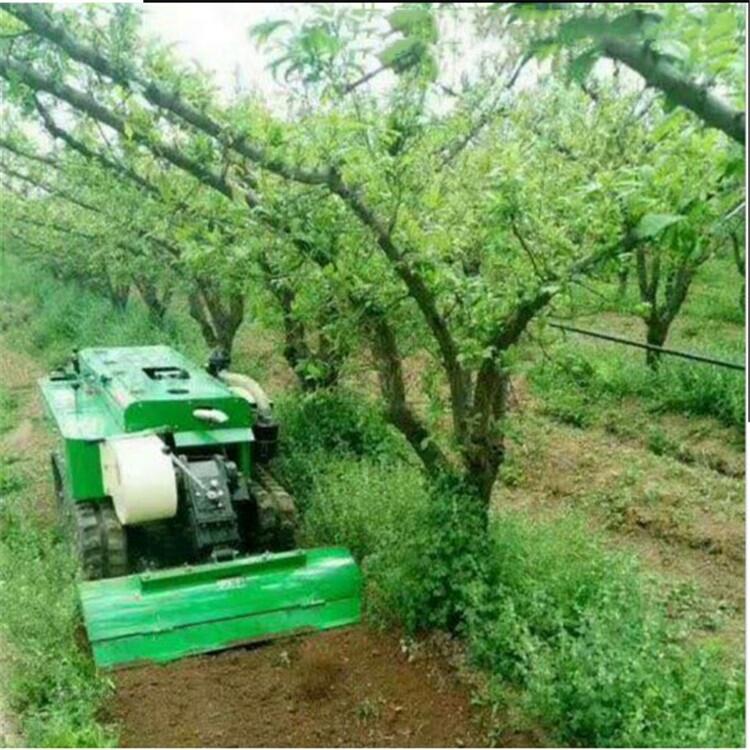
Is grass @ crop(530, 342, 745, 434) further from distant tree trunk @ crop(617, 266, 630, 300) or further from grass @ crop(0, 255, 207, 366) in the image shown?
grass @ crop(0, 255, 207, 366)

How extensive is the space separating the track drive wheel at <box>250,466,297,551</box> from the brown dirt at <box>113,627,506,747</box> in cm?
110

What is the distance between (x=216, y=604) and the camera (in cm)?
546

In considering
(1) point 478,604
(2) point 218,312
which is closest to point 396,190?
(1) point 478,604

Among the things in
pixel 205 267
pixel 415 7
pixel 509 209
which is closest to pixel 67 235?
pixel 205 267

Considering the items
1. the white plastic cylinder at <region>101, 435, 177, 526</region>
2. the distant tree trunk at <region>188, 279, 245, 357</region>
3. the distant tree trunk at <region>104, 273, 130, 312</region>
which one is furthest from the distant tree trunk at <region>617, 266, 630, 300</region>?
the distant tree trunk at <region>104, 273, 130, 312</region>

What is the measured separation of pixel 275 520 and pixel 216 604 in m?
1.21

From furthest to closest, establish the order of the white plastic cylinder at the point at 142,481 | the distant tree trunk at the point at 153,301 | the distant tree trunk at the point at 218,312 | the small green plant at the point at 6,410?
the distant tree trunk at the point at 153,301, the small green plant at the point at 6,410, the distant tree trunk at the point at 218,312, the white plastic cylinder at the point at 142,481

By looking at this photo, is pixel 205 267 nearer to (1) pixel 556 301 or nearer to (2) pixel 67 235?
(1) pixel 556 301

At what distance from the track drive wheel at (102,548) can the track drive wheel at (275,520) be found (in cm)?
92

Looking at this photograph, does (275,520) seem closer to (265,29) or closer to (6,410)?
(265,29)

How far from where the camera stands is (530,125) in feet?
27.9

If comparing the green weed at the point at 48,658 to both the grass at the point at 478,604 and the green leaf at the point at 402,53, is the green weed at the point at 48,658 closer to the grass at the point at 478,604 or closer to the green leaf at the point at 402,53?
the grass at the point at 478,604

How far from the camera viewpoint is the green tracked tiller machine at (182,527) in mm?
5355

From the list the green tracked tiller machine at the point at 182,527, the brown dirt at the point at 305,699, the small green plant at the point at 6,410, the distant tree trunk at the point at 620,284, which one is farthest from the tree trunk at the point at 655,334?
the small green plant at the point at 6,410
